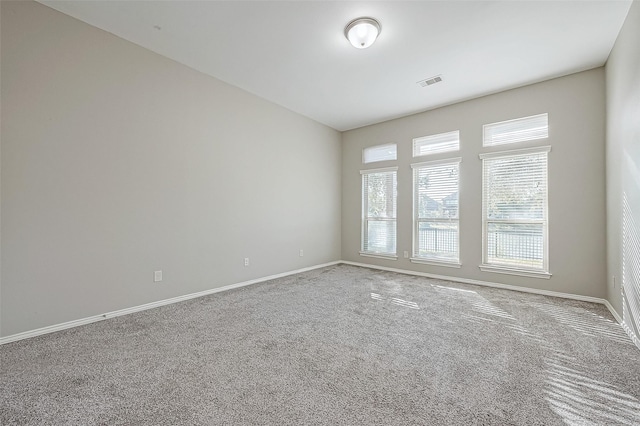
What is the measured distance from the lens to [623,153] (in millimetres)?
2729

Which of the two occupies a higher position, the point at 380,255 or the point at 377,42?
the point at 377,42

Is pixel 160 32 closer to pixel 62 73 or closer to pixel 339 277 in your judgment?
pixel 62 73

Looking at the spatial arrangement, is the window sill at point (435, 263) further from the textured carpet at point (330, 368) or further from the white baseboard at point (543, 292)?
the textured carpet at point (330, 368)

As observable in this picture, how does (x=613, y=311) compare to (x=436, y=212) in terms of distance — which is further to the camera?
(x=436, y=212)

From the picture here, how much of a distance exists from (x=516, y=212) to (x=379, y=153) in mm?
2626

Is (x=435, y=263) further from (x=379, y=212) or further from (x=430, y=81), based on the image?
(x=430, y=81)

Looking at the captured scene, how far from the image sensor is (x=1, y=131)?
230 cm

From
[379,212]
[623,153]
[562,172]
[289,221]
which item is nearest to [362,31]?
[623,153]

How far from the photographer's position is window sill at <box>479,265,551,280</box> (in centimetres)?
382

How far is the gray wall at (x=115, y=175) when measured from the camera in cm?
240

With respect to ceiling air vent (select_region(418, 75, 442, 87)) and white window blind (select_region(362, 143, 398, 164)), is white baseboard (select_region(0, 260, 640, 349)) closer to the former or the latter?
white window blind (select_region(362, 143, 398, 164))

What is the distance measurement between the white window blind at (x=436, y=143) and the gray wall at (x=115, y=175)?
2733 millimetres

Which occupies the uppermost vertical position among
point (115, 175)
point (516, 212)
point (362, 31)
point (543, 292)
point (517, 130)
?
point (362, 31)

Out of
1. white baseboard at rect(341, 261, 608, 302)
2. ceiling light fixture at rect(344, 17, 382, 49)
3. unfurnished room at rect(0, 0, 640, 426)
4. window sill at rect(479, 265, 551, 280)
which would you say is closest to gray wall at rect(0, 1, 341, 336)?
unfurnished room at rect(0, 0, 640, 426)
